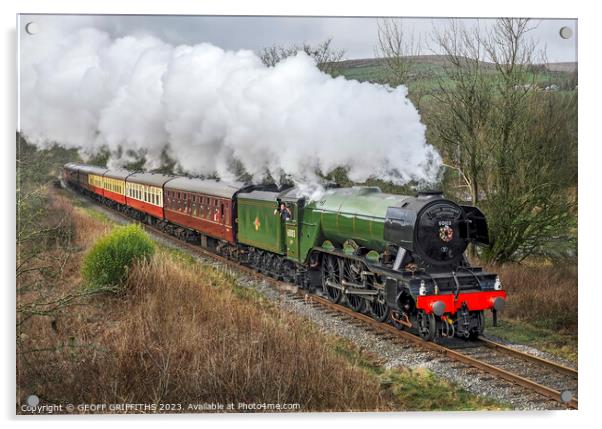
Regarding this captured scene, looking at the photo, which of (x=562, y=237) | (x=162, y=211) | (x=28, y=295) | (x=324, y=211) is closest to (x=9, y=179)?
(x=28, y=295)

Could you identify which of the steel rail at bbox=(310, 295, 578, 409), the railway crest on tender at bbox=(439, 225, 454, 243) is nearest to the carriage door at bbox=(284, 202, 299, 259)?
the steel rail at bbox=(310, 295, 578, 409)

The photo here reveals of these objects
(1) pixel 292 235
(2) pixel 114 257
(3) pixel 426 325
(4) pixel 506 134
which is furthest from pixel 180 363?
(4) pixel 506 134

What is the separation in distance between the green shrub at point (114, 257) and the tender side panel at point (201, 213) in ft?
11.3

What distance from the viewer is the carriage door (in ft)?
35.6

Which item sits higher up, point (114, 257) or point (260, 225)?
point (260, 225)

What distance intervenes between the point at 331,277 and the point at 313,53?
3.61 m

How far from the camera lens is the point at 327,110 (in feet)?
27.2

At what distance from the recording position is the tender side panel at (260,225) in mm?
11336

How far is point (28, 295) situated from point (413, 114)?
5.11 meters

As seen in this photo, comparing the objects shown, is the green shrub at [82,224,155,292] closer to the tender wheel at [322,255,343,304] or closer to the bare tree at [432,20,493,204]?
the tender wheel at [322,255,343,304]

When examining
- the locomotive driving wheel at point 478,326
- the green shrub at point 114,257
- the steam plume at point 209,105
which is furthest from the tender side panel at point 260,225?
the locomotive driving wheel at point 478,326

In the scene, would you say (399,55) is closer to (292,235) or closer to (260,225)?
(292,235)

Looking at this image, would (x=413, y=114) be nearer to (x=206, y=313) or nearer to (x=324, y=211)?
(x=324, y=211)

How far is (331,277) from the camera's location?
10312 millimetres
